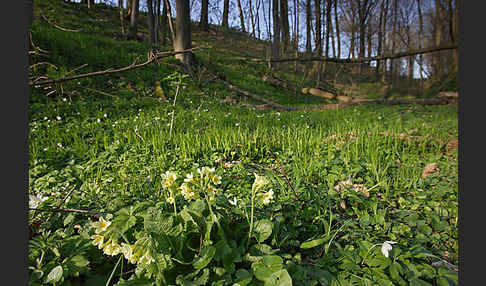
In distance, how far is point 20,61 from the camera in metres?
0.87

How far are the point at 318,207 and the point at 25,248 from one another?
1.46 meters

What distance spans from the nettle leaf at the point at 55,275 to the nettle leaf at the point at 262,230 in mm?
791

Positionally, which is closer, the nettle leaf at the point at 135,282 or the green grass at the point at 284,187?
the nettle leaf at the point at 135,282

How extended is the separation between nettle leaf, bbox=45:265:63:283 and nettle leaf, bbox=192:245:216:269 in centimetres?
49

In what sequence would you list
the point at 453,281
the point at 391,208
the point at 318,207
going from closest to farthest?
the point at 453,281 < the point at 318,207 < the point at 391,208

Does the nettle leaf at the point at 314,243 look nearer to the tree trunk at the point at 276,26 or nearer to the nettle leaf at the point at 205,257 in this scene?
the nettle leaf at the point at 205,257

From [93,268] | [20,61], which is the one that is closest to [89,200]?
[93,268]

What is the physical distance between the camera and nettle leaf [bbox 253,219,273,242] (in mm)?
1048

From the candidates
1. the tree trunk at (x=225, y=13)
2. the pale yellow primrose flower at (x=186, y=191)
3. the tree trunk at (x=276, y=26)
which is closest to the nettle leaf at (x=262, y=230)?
the pale yellow primrose flower at (x=186, y=191)

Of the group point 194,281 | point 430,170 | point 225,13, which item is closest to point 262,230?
point 194,281

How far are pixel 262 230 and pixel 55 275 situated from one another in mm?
839

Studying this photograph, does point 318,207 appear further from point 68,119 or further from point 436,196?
point 68,119

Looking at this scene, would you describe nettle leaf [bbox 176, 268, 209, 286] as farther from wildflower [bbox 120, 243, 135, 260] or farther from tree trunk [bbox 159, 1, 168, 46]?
tree trunk [bbox 159, 1, 168, 46]

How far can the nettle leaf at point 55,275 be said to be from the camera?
831 millimetres
